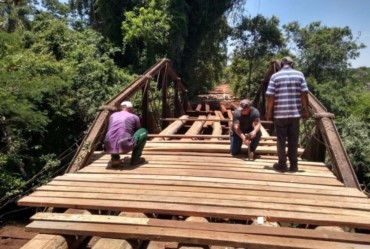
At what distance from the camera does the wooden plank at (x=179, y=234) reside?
257 centimetres

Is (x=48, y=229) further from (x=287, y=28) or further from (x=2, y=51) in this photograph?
(x=287, y=28)

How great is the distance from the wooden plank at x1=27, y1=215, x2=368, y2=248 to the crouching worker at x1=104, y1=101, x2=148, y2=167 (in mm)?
1636

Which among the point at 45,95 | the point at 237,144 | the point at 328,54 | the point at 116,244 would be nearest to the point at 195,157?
the point at 237,144

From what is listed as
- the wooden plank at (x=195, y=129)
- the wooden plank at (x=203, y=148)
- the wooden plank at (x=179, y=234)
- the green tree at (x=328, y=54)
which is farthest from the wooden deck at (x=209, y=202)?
the green tree at (x=328, y=54)

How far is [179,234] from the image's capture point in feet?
8.75

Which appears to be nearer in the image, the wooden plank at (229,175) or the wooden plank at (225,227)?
the wooden plank at (225,227)

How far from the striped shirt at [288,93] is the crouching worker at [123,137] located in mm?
1900

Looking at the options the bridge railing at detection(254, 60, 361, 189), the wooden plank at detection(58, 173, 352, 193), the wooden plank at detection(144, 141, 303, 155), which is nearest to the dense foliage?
the wooden plank at detection(144, 141, 303, 155)

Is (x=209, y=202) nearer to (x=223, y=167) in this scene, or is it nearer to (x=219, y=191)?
(x=219, y=191)

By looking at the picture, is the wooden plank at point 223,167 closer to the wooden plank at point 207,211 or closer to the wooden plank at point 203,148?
the wooden plank at point 203,148

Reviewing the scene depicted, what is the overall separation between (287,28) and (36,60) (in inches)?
749

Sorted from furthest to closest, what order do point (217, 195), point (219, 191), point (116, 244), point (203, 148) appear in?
point (203, 148) < point (219, 191) < point (217, 195) < point (116, 244)

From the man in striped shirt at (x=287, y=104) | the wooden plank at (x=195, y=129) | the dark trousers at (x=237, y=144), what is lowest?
the wooden plank at (x=195, y=129)

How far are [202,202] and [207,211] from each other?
0.21m
